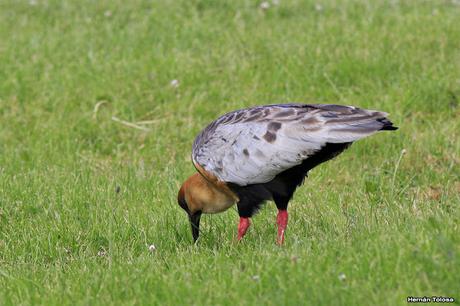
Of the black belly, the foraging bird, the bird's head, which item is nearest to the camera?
the foraging bird

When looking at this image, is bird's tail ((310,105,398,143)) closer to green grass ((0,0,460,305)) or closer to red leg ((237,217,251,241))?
green grass ((0,0,460,305))

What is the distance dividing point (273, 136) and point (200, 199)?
0.89 meters

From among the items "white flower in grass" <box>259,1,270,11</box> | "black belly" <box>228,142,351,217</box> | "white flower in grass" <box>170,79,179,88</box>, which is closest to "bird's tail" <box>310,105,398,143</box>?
"black belly" <box>228,142,351,217</box>

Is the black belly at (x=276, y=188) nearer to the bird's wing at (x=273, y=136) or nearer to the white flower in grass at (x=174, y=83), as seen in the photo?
the bird's wing at (x=273, y=136)

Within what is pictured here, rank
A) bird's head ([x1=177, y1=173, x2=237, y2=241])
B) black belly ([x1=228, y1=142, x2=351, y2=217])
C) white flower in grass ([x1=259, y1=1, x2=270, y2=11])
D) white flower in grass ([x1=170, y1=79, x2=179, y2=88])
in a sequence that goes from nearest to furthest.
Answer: black belly ([x1=228, y1=142, x2=351, y2=217])
bird's head ([x1=177, y1=173, x2=237, y2=241])
white flower in grass ([x1=170, y1=79, x2=179, y2=88])
white flower in grass ([x1=259, y1=1, x2=270, y2=11])

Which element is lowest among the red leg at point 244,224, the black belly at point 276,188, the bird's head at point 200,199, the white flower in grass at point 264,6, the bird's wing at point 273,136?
the red leg at point 244,224

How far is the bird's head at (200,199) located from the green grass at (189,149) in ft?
0.51

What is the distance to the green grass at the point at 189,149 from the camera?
4848 millimetres

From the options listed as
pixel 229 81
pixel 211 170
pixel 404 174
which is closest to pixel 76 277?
pixel 211 170

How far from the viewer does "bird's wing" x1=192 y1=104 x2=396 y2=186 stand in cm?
553

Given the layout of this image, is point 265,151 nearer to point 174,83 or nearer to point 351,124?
point 351,124

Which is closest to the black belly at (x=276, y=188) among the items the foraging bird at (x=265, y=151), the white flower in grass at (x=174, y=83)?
Result: the foraging bird at (x=265, y=151)

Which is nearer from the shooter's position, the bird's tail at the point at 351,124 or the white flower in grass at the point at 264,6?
the bird's tail at the point at 351,124

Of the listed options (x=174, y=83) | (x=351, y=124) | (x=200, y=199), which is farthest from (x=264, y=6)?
(x=351, y=124)
